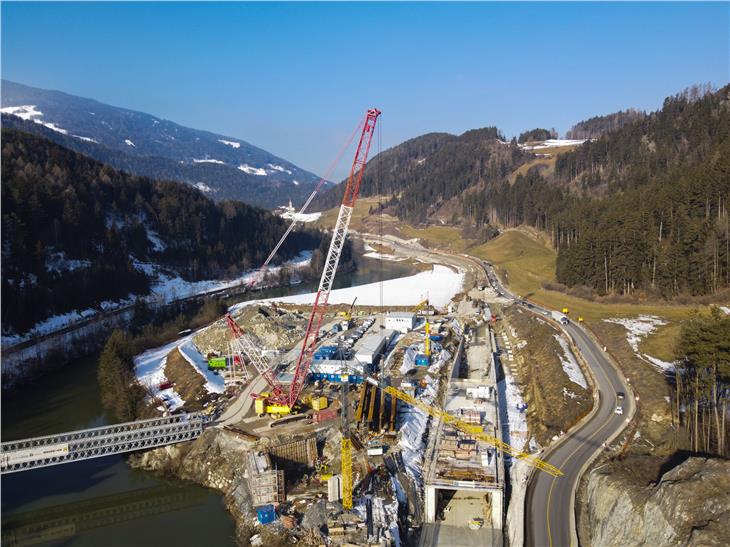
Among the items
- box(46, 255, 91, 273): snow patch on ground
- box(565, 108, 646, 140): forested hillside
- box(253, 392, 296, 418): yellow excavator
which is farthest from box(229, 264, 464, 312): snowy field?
box(565, 108, 646, 140): forested hillside

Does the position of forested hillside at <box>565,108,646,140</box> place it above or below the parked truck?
above

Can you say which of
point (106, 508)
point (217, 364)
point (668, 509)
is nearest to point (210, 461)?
point (106, 508)

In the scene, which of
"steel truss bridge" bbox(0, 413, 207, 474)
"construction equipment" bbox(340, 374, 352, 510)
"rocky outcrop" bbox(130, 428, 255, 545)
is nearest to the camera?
"construction equipment" bbox(340, 374, 352, 510)

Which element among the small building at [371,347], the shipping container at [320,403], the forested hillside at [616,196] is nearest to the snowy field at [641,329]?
the forested hillside at [616,196]

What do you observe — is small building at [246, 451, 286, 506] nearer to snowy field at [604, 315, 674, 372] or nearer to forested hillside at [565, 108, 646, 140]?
snowy field at [604, 315, 674, 372]

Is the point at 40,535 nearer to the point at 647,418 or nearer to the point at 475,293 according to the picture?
the point at 647,418

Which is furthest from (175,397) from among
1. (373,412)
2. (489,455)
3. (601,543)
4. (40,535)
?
(601,543)
